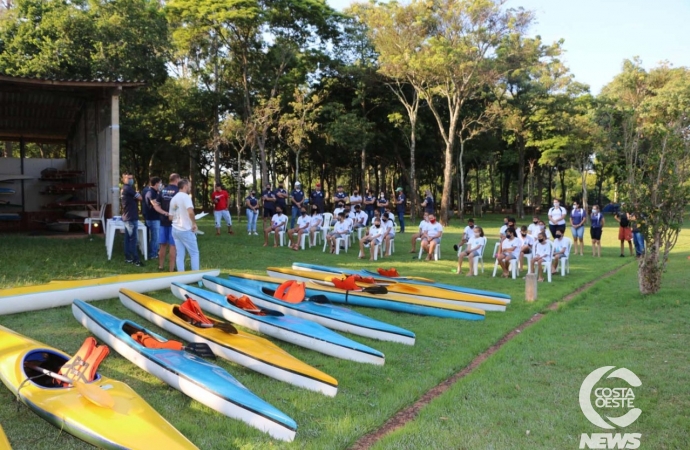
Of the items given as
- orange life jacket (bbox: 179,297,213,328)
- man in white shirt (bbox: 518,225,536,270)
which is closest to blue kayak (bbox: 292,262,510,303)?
man in white shirt (bbox: 518,225,536,270)

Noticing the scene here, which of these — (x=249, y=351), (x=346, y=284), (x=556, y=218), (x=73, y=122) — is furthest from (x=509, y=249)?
(x=73, y=122)

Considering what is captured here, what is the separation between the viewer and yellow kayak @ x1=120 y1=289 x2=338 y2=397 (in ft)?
14.5

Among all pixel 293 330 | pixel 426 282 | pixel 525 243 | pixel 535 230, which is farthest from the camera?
pixel 535 230

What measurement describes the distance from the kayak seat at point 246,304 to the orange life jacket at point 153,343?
4.88 ft

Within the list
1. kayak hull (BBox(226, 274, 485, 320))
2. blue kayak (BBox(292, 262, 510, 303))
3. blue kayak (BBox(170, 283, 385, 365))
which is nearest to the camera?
blue kayak (BBox(170, 283, 385, 365))

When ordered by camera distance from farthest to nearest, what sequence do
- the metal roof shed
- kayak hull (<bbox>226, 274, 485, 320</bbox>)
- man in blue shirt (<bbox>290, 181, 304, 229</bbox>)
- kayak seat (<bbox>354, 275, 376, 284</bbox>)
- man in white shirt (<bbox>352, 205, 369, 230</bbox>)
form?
man in blue shirt (<bbox>290, 181, 304, 229</bbox>) < man in white shirt (<bbox>352, 205, 369, 230</bbox>) < the metal roof shed < kayak seat (<bbox>354, 275, 376, 284</bbox>) < kayak hull (<bbox>226, 274, 485, 320</bbox>)

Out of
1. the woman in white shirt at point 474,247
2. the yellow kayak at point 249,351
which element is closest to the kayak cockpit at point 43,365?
the yellow kayak at point 249,351

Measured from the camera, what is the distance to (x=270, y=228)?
46.3 ft

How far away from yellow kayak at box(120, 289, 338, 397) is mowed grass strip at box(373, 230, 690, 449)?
96 centimetres

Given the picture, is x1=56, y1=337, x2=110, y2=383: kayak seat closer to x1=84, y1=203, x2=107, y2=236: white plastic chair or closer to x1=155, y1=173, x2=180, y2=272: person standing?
x1=155, y1=173, x2=180, y2=272: person standing

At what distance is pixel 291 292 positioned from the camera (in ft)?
23.4

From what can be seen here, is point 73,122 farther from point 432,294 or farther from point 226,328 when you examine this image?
point 226,328

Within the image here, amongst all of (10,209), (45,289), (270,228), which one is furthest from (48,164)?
(45,289)

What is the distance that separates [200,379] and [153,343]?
106 cm
